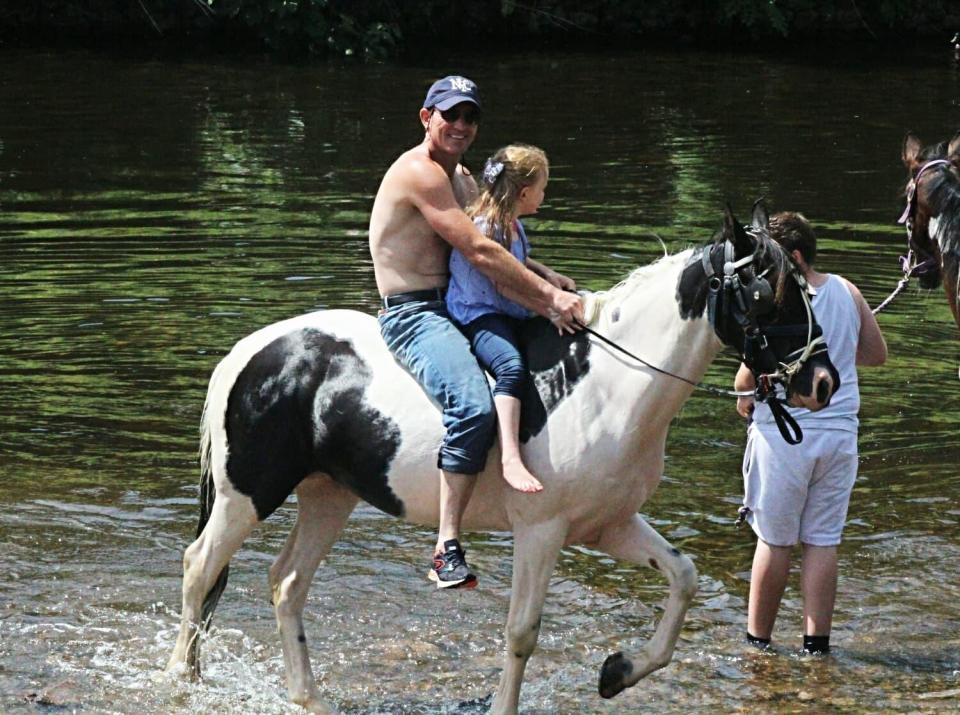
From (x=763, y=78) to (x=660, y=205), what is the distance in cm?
1330

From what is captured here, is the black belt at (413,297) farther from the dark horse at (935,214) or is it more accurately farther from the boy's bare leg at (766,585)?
the dark horse at (935,214)

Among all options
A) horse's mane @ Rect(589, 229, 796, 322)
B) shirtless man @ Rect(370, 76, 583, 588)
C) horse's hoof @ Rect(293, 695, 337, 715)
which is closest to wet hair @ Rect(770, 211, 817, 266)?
horse's mane @ Rect(589, 229, 796, 322)

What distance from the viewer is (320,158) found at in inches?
837

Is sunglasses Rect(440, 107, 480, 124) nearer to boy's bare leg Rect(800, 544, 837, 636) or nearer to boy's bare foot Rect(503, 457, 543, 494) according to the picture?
boy's bare foot Rect(503, 457, 543, 494)

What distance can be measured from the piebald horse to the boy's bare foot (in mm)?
131

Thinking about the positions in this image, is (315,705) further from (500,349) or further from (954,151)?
(954,151)

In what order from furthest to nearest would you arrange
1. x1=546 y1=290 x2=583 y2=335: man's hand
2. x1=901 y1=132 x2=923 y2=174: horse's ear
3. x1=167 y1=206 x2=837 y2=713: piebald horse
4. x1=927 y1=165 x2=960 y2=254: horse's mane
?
x1=901 y1=132 x2=923 y2=174: horse's ear, x1=927 y1=165 x2=960 y2=254: horse's mane, x1=546 y1=290 x2=583 y2=335: man's hand, x1=167 y1=206 x2=837 y2=713: piebald horse

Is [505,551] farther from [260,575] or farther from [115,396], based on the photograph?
[115,396]

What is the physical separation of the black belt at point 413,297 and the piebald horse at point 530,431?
0.67 feet

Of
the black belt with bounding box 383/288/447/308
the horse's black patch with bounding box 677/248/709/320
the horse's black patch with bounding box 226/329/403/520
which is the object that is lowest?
the horse's black patch with bounding box 226/329/403/520

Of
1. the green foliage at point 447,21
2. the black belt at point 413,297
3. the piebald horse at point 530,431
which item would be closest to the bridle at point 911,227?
the piebald horse at point 530,431

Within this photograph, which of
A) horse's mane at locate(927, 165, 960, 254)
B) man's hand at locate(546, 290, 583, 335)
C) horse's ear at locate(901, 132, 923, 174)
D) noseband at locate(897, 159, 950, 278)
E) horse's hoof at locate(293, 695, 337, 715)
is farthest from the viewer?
horse's ear at locate(901, 132, 923, 174)

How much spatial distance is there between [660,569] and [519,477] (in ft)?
2.71

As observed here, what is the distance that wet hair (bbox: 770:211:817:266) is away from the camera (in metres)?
6.48
